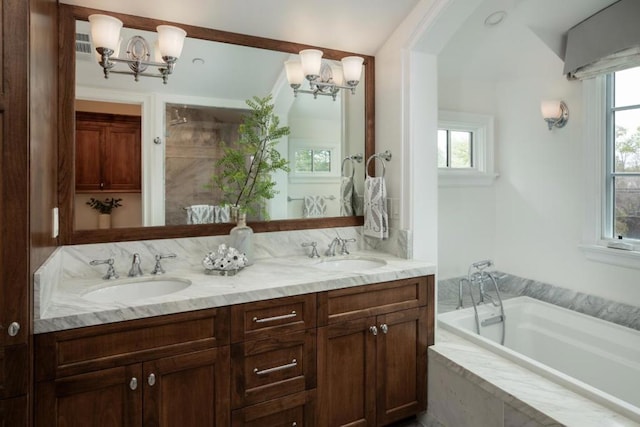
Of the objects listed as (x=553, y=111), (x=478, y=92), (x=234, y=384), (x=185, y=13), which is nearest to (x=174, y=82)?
→ (x=185, y=13)

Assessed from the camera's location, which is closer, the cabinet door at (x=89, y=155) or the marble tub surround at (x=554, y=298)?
the cabinet door at (x=89, y=155)

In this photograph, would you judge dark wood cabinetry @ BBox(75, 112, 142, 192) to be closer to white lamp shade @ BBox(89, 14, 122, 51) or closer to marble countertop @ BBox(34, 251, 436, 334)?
white lamp shade @ BBox(89, 14, 122, 51)

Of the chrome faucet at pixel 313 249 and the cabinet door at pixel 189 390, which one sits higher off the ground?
the chrome faucet at pixel 313 249

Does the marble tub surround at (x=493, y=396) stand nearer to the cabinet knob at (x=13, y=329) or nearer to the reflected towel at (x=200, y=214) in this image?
the reflected towel at (x=200, y=214)

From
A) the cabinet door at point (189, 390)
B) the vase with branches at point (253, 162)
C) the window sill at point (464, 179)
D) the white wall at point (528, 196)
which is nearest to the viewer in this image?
the cabinet door at point (189, 390)

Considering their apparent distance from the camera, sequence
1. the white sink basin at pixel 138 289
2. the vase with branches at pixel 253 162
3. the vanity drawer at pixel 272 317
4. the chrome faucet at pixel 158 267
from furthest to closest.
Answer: the vase with branches at pixel 253 162
the chrome faucet at pixel 158 267
the white sink basin at pixel 138 289
the vanity drawer at pixel 272 317

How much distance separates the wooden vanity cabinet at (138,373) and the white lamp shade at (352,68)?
1.65 meters

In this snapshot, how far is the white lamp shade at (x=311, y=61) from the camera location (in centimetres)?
227

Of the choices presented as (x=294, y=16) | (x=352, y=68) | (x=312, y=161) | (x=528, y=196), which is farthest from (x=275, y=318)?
(x=528, y=196)

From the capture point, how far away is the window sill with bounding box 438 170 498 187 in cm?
312

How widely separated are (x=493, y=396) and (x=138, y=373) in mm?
1578

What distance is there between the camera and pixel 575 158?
2871 millimetres

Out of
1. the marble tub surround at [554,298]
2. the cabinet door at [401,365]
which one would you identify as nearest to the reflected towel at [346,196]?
the cabinet door at [401,365]

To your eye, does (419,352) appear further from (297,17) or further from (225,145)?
(297,17)
